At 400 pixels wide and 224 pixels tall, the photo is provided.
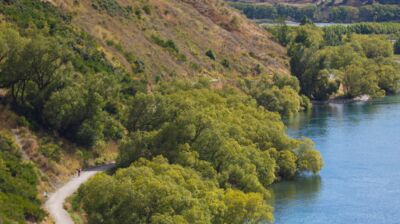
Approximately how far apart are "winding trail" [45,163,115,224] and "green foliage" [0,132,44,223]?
1498mm

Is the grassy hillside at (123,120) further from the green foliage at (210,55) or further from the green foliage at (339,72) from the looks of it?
the green foliage at (339,72)

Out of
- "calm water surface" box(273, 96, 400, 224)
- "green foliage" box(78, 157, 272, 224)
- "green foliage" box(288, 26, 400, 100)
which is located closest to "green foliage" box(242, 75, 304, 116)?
"calm water surface" box(273, 96, 400, 224)

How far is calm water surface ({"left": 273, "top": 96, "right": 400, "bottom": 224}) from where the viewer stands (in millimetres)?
77375

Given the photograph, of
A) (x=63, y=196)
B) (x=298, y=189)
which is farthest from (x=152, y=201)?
(x=298, y=189)

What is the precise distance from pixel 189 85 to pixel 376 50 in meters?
96.3

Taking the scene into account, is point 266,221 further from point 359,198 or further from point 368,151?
point 368,151

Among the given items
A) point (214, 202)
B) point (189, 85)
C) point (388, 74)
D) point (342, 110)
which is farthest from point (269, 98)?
point (214, 202)

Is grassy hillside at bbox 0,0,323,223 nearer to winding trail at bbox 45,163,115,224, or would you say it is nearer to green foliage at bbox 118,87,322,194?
green foliage at bbox 118,87,322,194

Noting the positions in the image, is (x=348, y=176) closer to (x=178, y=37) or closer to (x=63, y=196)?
(x=63, y=196)

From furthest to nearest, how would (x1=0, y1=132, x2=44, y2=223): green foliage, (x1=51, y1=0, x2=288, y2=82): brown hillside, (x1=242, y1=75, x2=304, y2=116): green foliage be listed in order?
(x1=242, y1=75, x2=304, y2=116): green foliage < (x1=51, y1=0, x2=288, y2=82): brown hillside < (x1=0, y1=132, x2=44, y2=223): green foliage

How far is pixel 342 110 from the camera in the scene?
465 ft

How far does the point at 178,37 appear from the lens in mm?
144500

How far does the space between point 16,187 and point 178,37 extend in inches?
3326

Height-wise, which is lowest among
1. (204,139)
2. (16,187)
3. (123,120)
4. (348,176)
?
(348,176)
